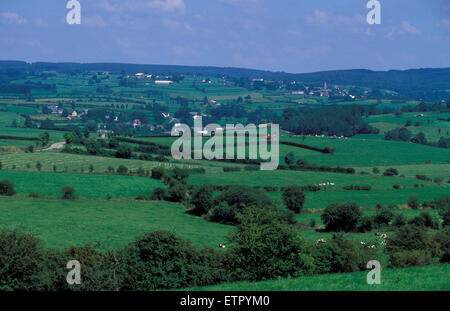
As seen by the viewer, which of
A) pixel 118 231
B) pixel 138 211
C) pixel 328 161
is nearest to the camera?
pixel 118 231

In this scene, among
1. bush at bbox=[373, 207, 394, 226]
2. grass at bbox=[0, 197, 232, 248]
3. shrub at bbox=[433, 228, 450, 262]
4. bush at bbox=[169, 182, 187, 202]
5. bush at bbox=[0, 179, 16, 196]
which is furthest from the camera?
bush at bbox=[169, 182, 187, 202]

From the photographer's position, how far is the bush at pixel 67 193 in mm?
50566

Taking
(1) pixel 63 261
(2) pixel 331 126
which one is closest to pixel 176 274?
(1) pixel 63 261

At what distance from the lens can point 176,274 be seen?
900 inches

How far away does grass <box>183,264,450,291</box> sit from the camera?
16391mm

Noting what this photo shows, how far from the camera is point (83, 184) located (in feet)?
182

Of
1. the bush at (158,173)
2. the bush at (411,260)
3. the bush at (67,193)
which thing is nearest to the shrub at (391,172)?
the bush at (158,173)

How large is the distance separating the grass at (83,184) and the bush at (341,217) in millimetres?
17294

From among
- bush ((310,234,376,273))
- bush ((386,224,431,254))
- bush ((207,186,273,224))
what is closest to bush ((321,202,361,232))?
bush ((207,186,273,224))

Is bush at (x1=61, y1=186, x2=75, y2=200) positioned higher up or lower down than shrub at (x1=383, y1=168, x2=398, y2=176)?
higher up

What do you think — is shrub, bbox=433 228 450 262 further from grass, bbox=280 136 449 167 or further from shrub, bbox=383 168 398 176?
grass, bbox=280 136 449 167

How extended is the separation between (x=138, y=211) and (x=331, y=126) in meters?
81.9

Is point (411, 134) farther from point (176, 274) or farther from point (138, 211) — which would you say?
point (176, 274)

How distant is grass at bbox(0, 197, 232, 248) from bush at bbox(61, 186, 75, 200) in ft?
3.69
